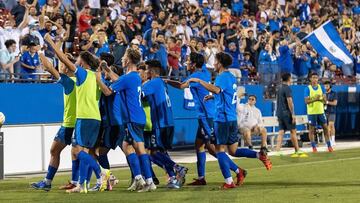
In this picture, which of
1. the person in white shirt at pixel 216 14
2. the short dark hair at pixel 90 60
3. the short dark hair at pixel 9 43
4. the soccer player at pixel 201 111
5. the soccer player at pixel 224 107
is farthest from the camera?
the person in white shirt at pixel 216 14

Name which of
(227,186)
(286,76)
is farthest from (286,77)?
(227,186)

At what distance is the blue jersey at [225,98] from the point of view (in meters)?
17.1

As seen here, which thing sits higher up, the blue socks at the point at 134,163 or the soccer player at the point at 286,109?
the soccer player at the point at 286,109

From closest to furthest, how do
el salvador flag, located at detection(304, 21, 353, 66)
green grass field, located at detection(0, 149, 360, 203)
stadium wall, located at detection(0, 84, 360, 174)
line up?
green grass field, located at detection(0, 149, 360, 203) → stadium wall, located at detection(0, 84, 360, 174) → el salvador flag, located at detection(304, 21, 353, 66)

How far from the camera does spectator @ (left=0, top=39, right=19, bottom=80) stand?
79.4 feet

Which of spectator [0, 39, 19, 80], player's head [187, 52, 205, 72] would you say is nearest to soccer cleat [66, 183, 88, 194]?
player's head [187, 52, 205, 72]

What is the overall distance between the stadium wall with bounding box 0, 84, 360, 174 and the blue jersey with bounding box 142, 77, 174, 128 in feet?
17.3

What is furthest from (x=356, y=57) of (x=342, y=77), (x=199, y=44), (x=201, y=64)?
(x=201, y=64)

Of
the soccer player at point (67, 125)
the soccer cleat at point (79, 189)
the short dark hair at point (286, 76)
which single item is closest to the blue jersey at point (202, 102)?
the soccer player at point (67, 125)

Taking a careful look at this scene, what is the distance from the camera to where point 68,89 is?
54.7ft

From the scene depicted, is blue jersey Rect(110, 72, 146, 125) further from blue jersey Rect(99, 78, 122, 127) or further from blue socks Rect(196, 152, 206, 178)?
blue socks Rect(196, 152, 206, 178)

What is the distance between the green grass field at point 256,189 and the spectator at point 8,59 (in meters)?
4.15

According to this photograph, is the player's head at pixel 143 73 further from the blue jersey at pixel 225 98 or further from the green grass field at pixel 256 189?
the green grass field at pixel 256 189

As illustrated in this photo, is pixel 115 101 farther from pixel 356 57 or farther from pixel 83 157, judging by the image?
pixel 356 57
